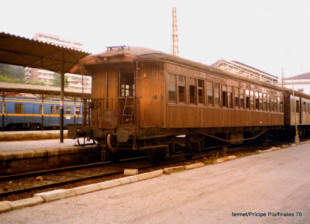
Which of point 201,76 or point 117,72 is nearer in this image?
point 117,72

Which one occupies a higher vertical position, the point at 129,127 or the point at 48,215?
the point at 129,127

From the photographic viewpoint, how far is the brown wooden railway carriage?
8.55 meters

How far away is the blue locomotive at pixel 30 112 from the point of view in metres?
22.9

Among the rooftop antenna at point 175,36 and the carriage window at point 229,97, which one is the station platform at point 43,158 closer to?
the carriage window at point 229,97

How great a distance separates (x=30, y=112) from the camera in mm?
24203

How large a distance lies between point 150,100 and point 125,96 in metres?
1.08

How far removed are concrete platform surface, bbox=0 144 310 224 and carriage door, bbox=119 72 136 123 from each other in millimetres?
3024

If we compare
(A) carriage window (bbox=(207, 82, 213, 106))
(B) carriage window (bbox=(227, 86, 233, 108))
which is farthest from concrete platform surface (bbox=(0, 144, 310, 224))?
(B) carriage window (bbox=(227, 86, 233, 108))

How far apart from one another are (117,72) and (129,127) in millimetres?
2232

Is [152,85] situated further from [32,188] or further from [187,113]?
[32,188]

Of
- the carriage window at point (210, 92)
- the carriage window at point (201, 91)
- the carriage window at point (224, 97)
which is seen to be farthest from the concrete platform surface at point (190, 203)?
the carriage window at point (224, 97)

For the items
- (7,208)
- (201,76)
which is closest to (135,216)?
(7,208)

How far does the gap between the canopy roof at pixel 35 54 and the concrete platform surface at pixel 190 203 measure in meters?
6.89

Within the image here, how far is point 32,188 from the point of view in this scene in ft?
20.9
